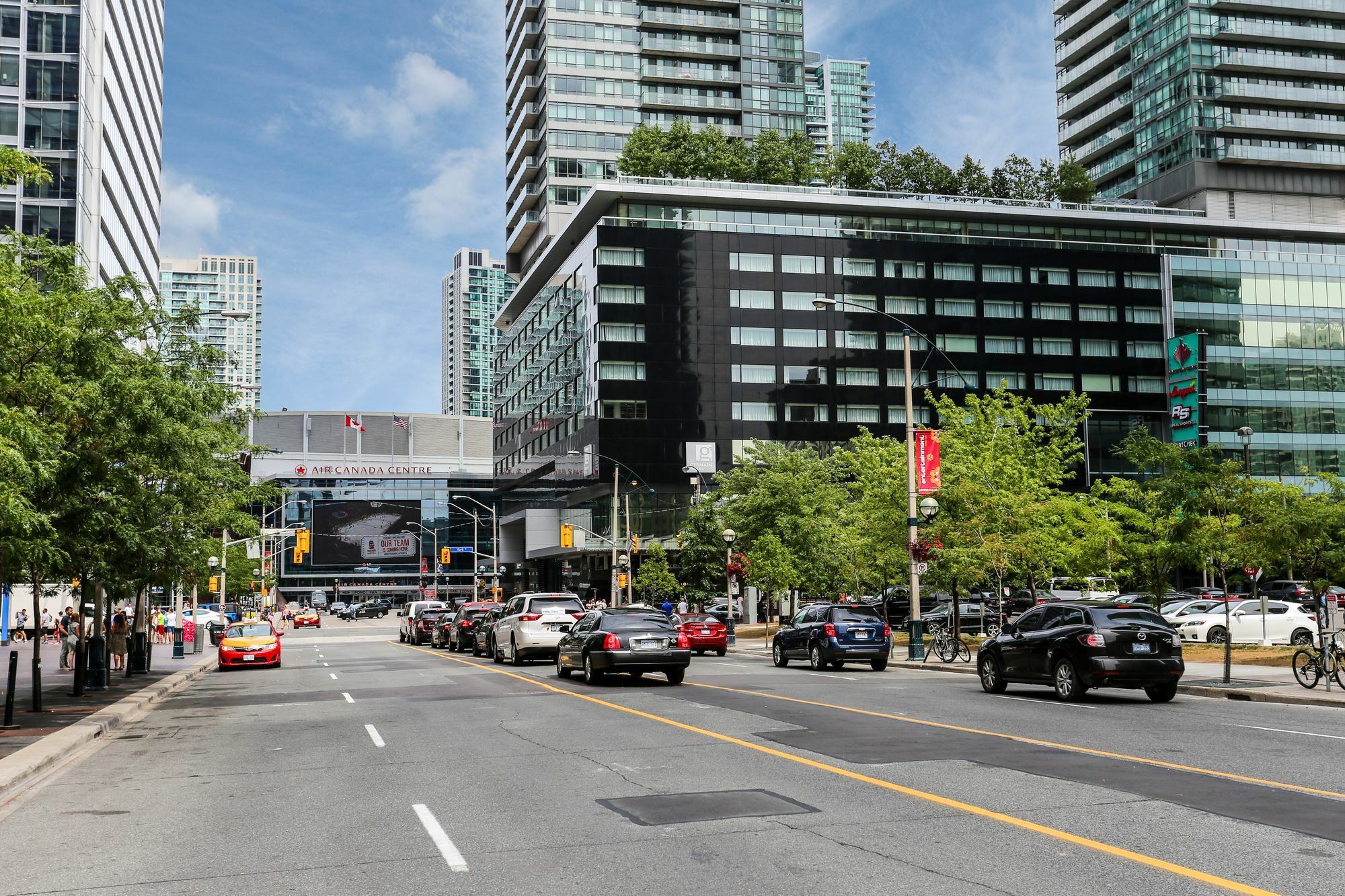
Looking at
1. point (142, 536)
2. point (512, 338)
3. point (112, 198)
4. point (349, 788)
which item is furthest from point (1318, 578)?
point (512, 338)

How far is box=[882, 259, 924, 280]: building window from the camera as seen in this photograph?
98.2 meters

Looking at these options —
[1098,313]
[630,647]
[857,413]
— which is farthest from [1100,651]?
[1098,313]

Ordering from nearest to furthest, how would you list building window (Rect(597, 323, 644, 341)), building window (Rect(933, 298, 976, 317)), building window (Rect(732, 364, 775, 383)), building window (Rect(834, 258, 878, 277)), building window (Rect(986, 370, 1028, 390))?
building window (Rect(597, 323, 644, 341)) → building window (Rect(732, 364, 775, 383)) → building window (Rect(834, 258, 878, 277)) → building window (Rect(933, 298, 976, 317)) → building window (Rect(986, 370, 1028, 390))

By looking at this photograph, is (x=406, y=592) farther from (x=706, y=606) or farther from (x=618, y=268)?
(x=706, y=606)

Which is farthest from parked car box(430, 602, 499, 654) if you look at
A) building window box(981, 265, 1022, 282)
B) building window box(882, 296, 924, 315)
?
building window box(981, 265, 1022, 282)

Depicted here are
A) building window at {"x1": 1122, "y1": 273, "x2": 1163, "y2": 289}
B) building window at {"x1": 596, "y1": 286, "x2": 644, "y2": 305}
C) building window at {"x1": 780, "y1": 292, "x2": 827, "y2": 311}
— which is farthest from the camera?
building window at {"x1": 1122, "y1": 273, "x2": 1163, "y2": 289}

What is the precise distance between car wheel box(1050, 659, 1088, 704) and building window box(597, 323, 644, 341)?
71.6 metres

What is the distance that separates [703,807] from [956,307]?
9398 cm

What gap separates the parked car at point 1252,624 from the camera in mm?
34812

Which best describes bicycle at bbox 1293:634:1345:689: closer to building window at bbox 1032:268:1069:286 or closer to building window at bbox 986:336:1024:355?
building window at bbox 986:336:1024:355

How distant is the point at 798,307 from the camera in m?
95.7

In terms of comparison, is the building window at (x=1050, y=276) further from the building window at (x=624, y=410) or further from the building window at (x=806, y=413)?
the building window at (x=624, y=410)

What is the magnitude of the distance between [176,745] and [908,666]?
20.3 metres

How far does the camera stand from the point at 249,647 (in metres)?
37.9
